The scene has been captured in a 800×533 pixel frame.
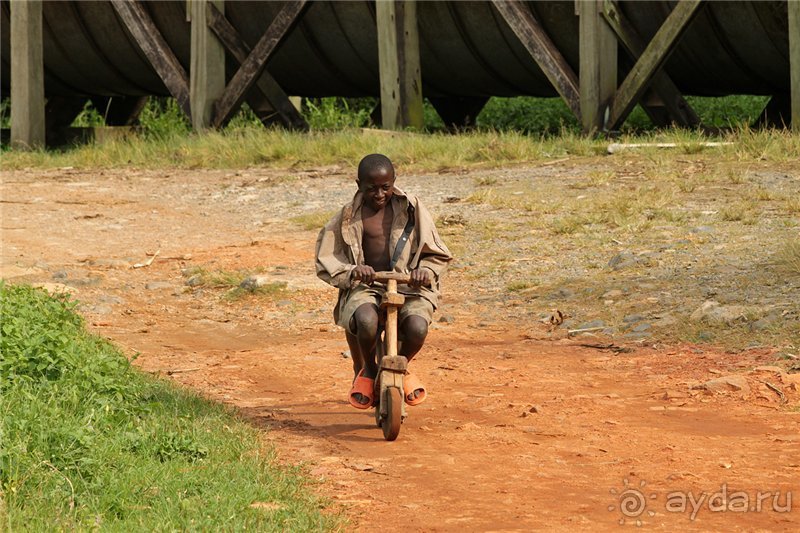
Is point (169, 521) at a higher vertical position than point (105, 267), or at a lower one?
higher

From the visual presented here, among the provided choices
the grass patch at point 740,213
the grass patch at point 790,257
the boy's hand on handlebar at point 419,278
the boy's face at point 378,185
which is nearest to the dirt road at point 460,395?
the boy's hand on handlebar at point 419,278

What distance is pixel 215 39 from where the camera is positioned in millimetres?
14430

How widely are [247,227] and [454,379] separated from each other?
4.45 m

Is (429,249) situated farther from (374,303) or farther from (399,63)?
(399,63)

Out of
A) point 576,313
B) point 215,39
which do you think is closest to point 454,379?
point 576,313

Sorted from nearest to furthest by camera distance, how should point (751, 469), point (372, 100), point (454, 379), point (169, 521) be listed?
point (169, 521), point (751, 469), point (454, 379), point (372, 100)

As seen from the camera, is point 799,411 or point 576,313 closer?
point 799,411

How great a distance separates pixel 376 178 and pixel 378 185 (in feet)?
0.12

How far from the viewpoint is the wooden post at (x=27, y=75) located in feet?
49.1

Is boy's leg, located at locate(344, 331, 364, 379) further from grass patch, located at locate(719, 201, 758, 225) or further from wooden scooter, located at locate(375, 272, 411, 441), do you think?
grass patch, located at locate(719, 201, 758, 225)

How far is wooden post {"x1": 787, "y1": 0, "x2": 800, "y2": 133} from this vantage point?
1084 cm

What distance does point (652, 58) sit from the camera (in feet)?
39.1

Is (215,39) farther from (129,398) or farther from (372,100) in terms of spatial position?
(129,398)

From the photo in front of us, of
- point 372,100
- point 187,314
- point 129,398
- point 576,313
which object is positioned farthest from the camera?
point 372,100
